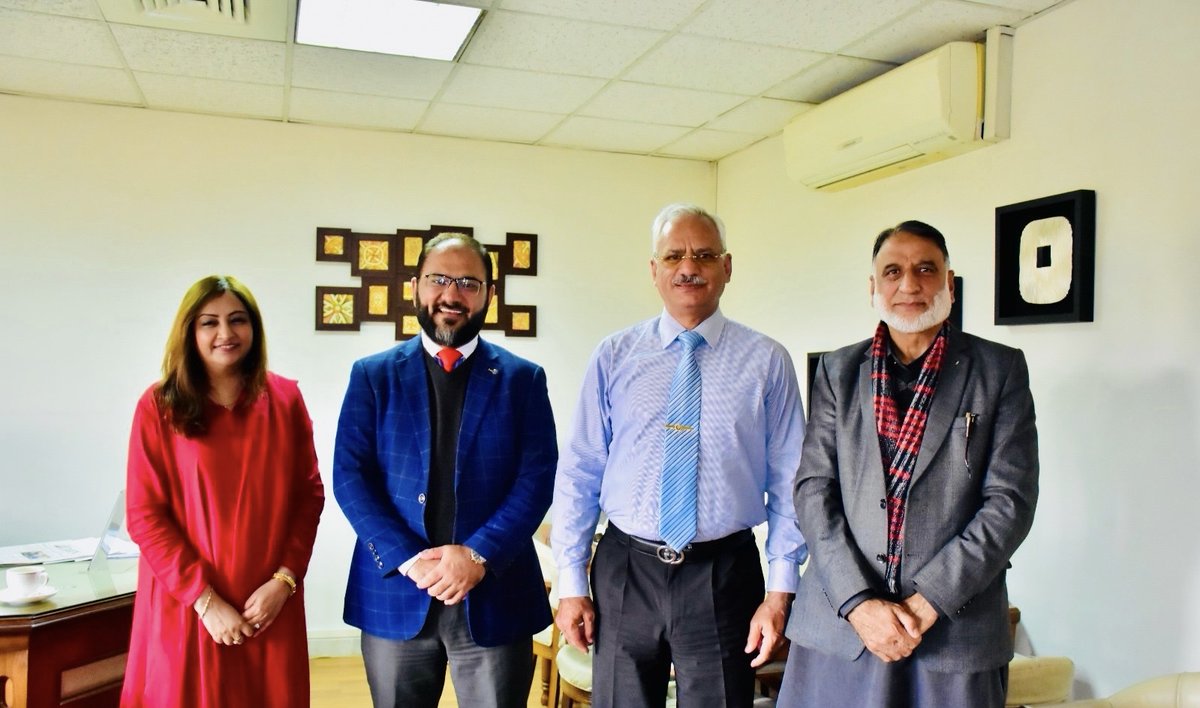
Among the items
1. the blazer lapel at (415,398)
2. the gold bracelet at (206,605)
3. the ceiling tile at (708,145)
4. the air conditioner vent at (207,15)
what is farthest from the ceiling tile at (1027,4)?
the gold bracelet at (206,605)

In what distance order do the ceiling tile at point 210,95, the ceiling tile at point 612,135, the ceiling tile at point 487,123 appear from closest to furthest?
the ceiling tile at point 210,95 < the ceiling tile at point 487,123 < the ceiling tile at point 612,135

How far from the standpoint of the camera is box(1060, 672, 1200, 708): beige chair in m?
2.05

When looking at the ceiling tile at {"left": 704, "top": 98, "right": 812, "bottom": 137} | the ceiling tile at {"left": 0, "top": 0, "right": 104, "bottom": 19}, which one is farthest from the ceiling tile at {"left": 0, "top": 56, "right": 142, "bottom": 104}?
the ceiling tile at {"left": 704, "top": 98, "right": 812, "bottom": 137}

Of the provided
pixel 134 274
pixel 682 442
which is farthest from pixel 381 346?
pixel 682 442

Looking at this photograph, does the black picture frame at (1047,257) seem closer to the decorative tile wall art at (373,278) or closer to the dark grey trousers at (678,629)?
the dark grey trousers at (678,629)

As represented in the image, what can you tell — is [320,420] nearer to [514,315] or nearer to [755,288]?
[514,315]

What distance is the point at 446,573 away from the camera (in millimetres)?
1983

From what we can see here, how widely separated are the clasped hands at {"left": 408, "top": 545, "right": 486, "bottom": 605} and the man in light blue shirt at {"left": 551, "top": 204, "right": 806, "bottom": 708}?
0.21 m

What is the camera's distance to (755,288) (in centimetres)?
468

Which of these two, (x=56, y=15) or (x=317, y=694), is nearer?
(x=56, y=15)

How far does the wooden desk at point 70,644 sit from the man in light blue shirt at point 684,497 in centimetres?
130

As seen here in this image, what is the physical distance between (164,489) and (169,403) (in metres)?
0.20

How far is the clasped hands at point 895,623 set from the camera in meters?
1.71

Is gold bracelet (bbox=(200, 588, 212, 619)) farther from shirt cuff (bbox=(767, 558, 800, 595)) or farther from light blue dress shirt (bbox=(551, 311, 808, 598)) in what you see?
shirt cuff (bbox=(767, 558, 800, 595))
